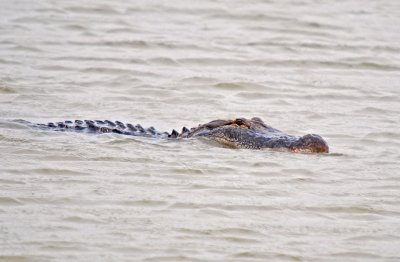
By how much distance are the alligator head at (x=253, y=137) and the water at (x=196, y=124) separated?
0.43ft

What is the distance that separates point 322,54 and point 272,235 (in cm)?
990

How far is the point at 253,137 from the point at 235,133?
206 mm

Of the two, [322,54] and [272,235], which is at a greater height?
[322,54]

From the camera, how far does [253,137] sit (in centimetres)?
1037

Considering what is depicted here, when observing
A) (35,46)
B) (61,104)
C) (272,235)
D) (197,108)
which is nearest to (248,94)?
(197,108)

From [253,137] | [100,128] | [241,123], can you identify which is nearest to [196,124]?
[241,123]

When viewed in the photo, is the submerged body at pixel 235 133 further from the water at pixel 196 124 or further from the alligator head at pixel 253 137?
the water at pixel 196 124

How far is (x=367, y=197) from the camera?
8.58 m

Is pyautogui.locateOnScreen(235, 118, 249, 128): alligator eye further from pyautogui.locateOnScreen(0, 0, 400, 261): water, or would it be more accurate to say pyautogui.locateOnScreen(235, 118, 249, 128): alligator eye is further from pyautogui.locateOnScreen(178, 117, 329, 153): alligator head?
pyautogui.locateOnScreen(0, 0, 400, 261): water

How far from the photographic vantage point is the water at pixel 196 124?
719 cm

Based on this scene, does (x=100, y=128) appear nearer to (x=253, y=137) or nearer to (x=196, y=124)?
(x=253, y=137)

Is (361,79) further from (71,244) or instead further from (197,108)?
(71,244)

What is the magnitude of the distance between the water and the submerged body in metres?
0.15

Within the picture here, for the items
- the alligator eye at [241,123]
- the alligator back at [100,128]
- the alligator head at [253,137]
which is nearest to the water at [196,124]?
the alligator head at [253,137]
